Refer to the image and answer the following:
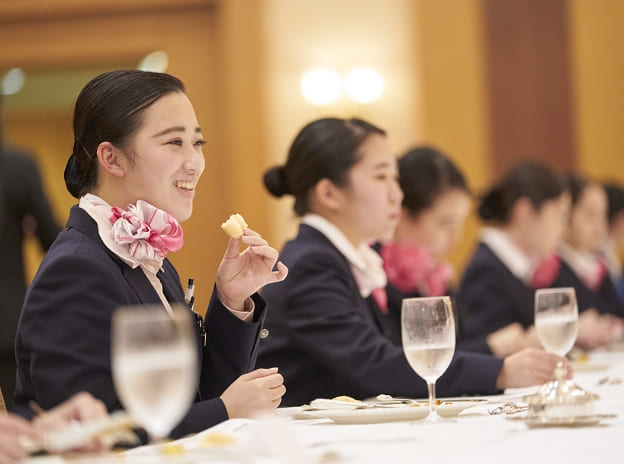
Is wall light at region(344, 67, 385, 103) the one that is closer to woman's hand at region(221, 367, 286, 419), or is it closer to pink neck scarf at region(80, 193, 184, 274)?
pink neck scarf at region(80, 193, 184, 274)

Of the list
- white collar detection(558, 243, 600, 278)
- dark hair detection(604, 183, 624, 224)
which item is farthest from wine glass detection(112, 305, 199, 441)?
dark hair detection(604, 183, 624, 224)

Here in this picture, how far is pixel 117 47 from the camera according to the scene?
616cm

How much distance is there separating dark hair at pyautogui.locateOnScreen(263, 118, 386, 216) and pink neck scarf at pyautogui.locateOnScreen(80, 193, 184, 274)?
2.91 feet

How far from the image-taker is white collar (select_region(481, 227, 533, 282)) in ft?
13.9

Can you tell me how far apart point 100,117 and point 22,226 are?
159 cm

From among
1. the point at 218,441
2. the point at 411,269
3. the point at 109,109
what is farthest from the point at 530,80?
the point at 218,441

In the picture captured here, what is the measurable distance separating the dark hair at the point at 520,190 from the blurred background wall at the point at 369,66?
1.72 metres

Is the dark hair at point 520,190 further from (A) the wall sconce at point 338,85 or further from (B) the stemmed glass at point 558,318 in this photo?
(B) the stemmed glass at point 558,318

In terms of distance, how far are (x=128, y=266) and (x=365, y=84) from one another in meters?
4.60

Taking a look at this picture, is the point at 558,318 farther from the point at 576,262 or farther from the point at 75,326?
the point at 576,262

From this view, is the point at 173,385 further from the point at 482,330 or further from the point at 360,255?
the point at 482,330

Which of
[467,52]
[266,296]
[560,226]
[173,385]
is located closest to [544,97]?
[467,52]

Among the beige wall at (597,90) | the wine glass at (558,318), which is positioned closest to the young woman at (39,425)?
the wine glass at (558,318)

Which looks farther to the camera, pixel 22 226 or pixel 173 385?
pixel 22 226
